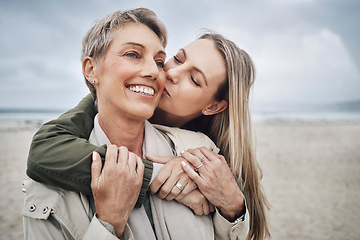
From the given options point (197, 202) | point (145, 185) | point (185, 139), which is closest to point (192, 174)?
point (197, 202)

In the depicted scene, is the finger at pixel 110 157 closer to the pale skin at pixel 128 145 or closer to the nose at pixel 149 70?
the pale skin at pixel 128 145

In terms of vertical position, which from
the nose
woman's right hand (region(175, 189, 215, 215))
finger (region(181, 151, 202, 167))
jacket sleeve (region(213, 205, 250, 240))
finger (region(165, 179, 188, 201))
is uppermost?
the nose

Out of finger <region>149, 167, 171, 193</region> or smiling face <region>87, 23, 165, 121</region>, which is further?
smiling face <region>87, 23, 165, 121</region>

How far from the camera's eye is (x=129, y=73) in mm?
2105

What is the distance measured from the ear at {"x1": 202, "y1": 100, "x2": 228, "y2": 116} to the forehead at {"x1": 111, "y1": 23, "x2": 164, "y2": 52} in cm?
105

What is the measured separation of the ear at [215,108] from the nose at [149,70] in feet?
3.30

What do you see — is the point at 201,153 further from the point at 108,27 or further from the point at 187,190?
the point at 108,27

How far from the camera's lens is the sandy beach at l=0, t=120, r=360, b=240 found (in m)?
6.16

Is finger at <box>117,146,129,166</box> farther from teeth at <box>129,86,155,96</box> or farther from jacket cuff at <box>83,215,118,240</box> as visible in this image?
teeth at <box>129,86,155,96</box>

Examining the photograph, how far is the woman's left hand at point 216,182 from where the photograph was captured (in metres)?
2.13

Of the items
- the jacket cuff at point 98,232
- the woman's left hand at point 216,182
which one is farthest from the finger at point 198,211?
the jacket cuff at point 98,232

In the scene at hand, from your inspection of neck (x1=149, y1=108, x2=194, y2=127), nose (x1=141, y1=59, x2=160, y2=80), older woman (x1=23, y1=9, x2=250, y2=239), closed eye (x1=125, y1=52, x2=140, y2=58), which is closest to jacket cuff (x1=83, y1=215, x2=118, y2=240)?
older woman (x1=23, y1=9, x2=250, y2=239)

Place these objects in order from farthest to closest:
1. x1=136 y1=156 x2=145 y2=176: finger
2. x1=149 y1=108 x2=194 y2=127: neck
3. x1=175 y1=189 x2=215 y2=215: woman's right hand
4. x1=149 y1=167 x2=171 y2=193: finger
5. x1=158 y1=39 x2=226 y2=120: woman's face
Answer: x1=149 y1=108 x2=194 y2=127: neck < x1=158 y1=39 x2=226 y2=120: woman's face < x1=175 y1=189 x2=215 y2=215: woman's right hand < x1=149 y1=167 x2=171 y2=193: finger < x1=136 y1=156 x2=145 y2=176: finger

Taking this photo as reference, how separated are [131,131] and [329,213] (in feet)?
22.3
